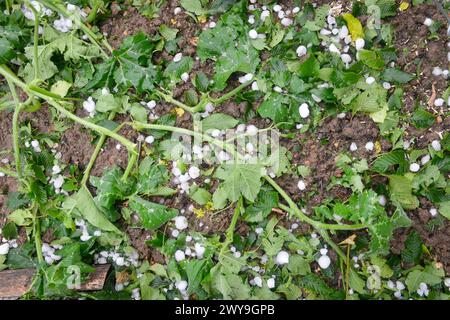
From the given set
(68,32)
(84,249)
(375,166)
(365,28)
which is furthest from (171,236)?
(365,28)

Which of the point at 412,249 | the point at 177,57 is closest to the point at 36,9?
the point at 177,57

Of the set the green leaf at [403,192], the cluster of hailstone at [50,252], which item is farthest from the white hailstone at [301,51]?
the cluster of hailstone at [50,252]

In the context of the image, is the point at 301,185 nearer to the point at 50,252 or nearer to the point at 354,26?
the point at 354,26

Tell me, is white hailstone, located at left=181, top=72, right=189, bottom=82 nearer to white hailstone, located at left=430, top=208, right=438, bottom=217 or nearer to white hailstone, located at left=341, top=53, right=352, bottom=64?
white hailstone, located at left=341, top=53, right=352, bottom=64

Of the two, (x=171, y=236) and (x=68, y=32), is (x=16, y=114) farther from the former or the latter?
(x=171, y=236)

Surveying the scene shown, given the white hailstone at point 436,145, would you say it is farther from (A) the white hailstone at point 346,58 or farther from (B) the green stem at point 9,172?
(B) the green stem at point 9,172
